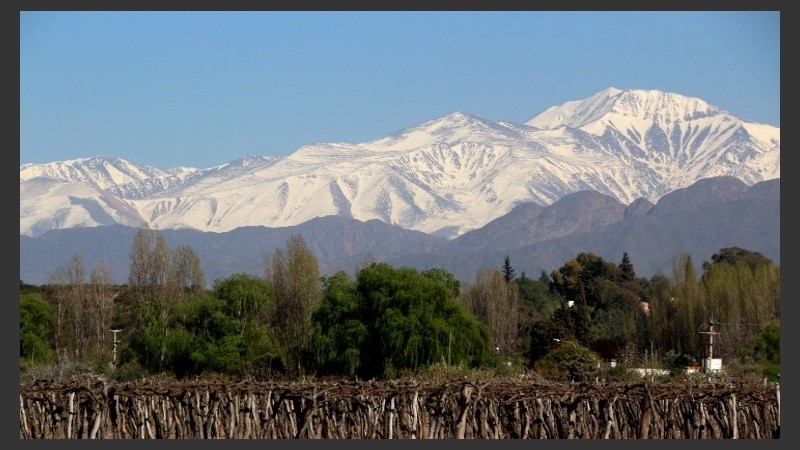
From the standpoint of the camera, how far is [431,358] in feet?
196

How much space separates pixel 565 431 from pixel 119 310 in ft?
211

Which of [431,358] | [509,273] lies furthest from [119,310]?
[509,273]

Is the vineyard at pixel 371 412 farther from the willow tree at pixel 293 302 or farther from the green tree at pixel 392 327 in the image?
the willow tree at pixel 293 302

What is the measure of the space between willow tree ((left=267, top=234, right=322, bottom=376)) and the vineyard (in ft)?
86.1

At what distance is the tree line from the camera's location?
61.2 metres

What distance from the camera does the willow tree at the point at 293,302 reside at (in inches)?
2650

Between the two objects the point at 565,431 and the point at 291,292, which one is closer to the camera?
the point at 565,431

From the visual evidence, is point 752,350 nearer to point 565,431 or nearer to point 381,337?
point 381,337

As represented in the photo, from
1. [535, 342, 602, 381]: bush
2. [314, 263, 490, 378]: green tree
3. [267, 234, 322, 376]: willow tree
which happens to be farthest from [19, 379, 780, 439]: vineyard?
[267, 234, 322, 376]: willow tree

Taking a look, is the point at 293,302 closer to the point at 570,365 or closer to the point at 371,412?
the point at 570,365

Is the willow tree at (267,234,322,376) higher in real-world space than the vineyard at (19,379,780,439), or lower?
higher

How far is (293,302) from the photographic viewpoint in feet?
233

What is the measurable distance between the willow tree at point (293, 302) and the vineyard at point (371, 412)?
86.1 feet

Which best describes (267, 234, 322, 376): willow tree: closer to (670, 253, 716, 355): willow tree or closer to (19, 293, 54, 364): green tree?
(19, 293, 54, 364): green tree
